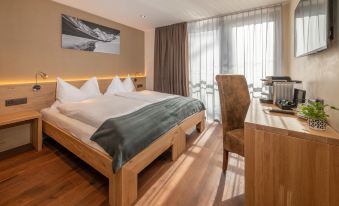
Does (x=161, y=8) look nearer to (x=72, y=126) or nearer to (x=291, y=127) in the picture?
(x=72, y=126)

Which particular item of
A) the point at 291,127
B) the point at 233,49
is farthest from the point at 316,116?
the point at 233,49

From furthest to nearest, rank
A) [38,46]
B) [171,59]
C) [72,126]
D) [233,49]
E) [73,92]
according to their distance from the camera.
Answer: [171,59]
[233,49]
[73,92]
[38,46]
[72,126]

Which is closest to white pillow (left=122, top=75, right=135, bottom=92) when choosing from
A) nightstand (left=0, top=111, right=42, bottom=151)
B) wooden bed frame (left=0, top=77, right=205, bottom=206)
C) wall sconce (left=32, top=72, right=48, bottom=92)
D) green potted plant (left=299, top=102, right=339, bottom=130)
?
wooden bed frame (left=0, top=77, right=205, bottom=206)

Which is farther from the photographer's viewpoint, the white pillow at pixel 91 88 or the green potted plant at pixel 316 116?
the white pillow at pixel 91 88

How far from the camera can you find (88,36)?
11.8 feet

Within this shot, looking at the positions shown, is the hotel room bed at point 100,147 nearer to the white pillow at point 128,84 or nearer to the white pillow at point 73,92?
the white pillow at point 73,92

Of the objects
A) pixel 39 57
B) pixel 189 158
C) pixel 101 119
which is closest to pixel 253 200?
pixel 189 158

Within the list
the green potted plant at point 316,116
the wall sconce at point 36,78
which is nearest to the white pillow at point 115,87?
the wall sconce at point 36,78

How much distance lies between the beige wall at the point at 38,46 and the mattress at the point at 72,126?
733 millimetres

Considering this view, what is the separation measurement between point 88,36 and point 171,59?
6.56 ft

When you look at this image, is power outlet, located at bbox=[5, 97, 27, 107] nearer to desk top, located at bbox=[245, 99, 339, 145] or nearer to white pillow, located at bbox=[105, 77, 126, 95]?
white pillow, located at bbox=[105, 77, 126, 95]

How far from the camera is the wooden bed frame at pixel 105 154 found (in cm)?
157

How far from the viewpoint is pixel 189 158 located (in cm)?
248

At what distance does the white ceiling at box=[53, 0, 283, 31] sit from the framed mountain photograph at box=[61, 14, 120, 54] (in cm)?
28
